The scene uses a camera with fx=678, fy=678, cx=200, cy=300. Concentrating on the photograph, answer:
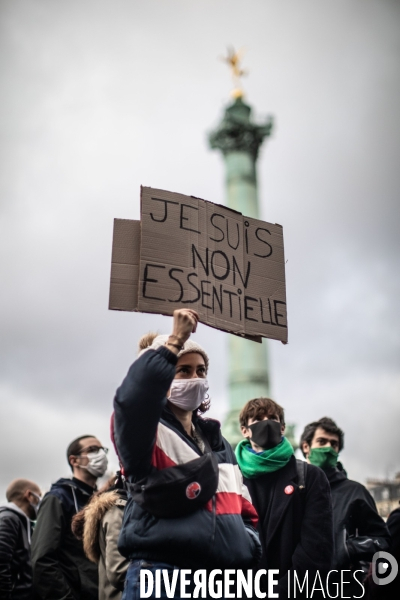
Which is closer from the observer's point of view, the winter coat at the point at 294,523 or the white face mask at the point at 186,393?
the white face mask at the point at 186,393

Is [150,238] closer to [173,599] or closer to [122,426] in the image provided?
[122,426]

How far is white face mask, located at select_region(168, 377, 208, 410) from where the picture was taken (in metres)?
2.94

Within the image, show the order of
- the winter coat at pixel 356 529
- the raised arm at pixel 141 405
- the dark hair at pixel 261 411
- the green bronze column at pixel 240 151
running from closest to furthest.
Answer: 1. the raised arm at pixel 141 405
2. the dark hair at pixel 261 411
3. the winter coat at pixel 356 529
4. the green bronze column at pixel 240 151

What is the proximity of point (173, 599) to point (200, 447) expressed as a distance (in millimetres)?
625

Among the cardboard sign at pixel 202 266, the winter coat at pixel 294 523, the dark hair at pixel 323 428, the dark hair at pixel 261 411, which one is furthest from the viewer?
the dark hair at pixel 323 428

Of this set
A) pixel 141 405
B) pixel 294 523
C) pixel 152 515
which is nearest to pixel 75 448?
pixel 294 523

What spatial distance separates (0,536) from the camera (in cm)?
482

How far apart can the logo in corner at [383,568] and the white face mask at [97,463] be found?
6.57 feet

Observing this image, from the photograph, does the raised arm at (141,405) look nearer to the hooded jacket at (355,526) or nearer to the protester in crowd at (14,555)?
the hooded jacket at (355,526)

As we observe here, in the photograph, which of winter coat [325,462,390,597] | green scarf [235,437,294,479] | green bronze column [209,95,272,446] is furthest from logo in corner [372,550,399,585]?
green bronze column [209,95,272,446]

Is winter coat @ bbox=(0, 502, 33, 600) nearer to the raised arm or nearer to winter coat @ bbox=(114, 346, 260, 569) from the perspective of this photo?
winter coat @ bbox=(114, 346, 260, 569)

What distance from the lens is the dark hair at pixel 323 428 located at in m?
4.82

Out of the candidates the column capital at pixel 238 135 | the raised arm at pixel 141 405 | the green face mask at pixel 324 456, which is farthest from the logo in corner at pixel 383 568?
the column capital at pixel 238 135

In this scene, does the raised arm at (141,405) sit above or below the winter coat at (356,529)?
above
